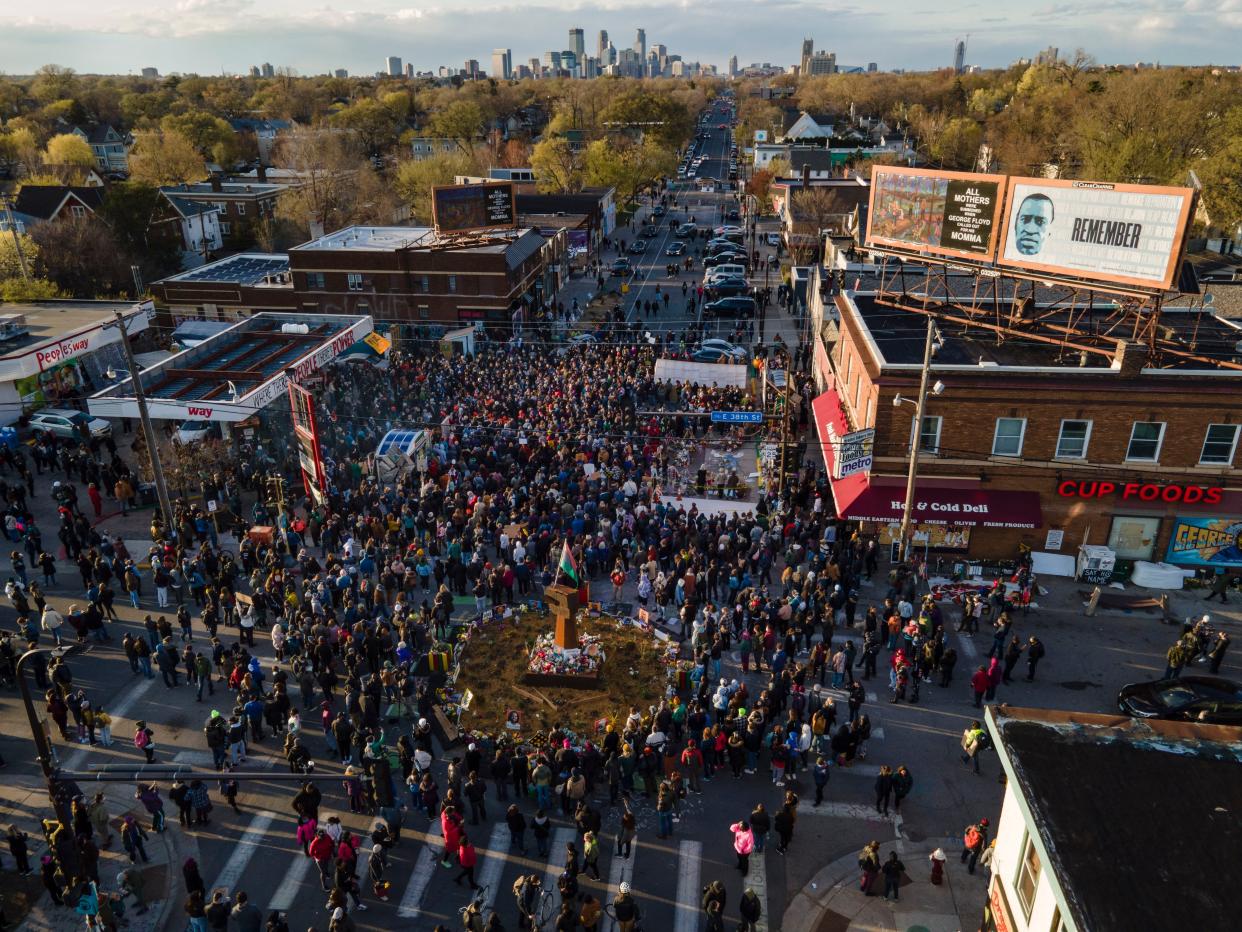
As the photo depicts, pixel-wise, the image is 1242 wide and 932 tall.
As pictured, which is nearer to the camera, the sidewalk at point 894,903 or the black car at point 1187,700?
the sidewalk at point 894,903

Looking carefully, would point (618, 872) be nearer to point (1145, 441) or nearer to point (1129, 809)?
point (1129, 809)

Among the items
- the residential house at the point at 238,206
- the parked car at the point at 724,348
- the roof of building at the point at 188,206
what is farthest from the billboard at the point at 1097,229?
the residential house at the point at 238,206

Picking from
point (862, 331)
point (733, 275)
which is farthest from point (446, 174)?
point (862, 331)

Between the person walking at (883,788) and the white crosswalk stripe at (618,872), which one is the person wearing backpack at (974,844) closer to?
the person walking at (883,788)

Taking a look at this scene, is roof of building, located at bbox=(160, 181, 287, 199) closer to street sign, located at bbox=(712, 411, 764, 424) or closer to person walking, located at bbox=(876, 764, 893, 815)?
street sign, located at bbox=(712, 411, 764, 424)

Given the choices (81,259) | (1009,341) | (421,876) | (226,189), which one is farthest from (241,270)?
(421,876)

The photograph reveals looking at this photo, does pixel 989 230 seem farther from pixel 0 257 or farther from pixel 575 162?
pixel 575 162
